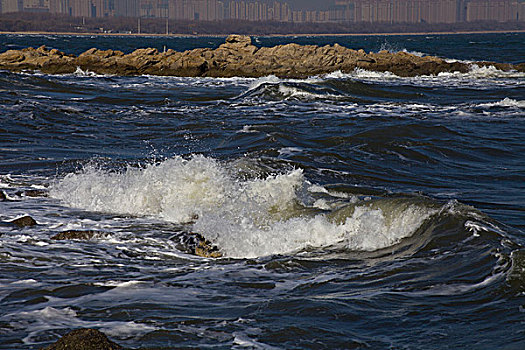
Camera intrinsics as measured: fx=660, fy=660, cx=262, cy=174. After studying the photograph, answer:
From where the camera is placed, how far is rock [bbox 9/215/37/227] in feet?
22.8

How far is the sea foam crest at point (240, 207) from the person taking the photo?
652cm

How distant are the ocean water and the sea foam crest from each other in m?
0.02

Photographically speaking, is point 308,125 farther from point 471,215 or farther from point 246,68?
point 246,68

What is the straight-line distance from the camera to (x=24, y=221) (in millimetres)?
7000

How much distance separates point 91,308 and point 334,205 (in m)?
3.94

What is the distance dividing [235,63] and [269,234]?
101 ft

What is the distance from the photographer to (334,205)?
307 inches

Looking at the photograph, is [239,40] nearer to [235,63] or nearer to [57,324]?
[235,63]

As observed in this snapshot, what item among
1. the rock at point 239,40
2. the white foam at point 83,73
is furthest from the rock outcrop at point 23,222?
the rock at point 239,40

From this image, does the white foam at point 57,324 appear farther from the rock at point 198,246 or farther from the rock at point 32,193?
the rock at point 32,193

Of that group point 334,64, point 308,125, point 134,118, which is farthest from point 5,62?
point 308,125

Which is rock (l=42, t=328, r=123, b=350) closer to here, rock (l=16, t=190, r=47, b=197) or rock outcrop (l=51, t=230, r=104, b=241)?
rock outcrop (l=51, t=230, r=104, b=241)

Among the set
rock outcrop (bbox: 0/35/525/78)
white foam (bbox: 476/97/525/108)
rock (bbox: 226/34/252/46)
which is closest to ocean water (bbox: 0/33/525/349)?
white foam (bbox: 476/97/525/108)

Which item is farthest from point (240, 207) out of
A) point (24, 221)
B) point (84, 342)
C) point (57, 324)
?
point (84, 342)
